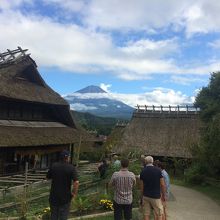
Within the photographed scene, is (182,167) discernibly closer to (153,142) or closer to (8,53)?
(153,142)

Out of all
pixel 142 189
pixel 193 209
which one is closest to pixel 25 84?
pixel 193 209

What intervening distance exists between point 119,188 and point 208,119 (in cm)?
2069

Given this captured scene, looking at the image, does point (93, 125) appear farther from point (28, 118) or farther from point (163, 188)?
point (163, 188)

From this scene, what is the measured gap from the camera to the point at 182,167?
1528 inches

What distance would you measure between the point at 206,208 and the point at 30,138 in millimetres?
10998

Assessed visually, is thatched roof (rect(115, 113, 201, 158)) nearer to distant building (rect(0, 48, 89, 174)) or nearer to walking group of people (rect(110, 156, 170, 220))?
distant building (rect(0, 48, 89, 174))

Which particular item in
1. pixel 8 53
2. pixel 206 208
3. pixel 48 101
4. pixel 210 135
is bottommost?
pixel 206 208

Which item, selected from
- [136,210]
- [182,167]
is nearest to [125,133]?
[182,167]

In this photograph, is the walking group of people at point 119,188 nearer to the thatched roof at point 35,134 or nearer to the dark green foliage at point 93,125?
the thatched roof at point 35,134

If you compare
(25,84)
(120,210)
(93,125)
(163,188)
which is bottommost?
(120,210)

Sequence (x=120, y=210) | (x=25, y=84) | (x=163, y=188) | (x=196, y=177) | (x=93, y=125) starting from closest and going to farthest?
(x=120, y=210) < (x=163, y=188) < (x=25, y=84) < (x=196, y=177) < (x=93, y=125)

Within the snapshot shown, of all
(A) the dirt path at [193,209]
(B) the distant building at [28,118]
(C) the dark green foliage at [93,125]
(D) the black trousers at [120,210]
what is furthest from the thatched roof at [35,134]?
(D) the black trousers at [120,210]

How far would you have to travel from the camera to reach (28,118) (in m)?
27.2

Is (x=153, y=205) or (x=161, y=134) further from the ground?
(x=161, y=134)
